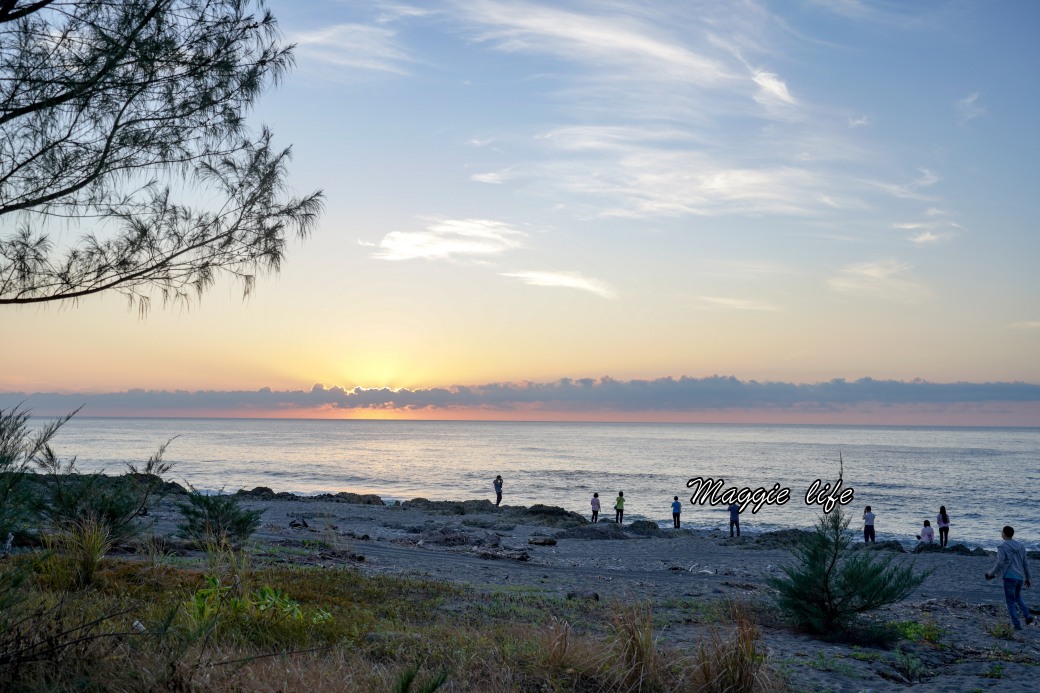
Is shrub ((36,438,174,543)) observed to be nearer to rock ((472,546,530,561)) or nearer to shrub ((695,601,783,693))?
shrub ((695,601,783,693))

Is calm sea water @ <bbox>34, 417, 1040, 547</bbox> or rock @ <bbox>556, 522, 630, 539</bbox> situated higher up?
rock @ <bbox>556, 522, 630, 539</bbox>

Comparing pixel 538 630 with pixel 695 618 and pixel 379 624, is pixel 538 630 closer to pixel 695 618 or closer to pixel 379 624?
pixel 379 624

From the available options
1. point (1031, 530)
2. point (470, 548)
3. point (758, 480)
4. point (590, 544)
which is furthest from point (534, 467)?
point (470, 548)

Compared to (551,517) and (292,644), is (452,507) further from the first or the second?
(292,644)

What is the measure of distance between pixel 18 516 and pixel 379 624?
3.35 meters

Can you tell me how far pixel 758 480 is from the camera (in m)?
71.1

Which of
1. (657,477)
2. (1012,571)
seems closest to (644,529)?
(1012,571)

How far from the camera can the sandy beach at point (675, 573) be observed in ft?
28.2

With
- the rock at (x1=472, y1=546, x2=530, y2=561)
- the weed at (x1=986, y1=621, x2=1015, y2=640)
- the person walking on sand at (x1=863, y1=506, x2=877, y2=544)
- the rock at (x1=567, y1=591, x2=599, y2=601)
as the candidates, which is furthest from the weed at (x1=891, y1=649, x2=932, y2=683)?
the person walking on sand at (x1=863, y1=506, x2=877, y2=544)

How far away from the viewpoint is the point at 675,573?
18.4 metres

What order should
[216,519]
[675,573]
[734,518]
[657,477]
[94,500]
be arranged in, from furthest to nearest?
[657,477]
[734,518]
[675,573]
[216,519]
[94,500]

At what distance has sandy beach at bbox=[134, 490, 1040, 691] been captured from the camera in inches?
338

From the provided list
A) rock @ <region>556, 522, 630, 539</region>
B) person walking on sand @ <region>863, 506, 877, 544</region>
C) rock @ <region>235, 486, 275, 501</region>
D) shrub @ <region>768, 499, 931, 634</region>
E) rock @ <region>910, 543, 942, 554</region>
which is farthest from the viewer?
rock @ <region>235, 486, 275, 501</region>

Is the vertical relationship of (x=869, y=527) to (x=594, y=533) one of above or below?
above
